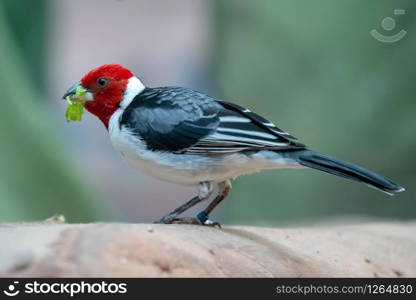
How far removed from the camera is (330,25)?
8.98m

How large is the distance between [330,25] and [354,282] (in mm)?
5827

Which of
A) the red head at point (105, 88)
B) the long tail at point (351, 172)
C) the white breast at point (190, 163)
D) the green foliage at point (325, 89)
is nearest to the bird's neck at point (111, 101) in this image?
the red head at point (105, 88)

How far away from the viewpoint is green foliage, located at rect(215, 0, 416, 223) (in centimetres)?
873

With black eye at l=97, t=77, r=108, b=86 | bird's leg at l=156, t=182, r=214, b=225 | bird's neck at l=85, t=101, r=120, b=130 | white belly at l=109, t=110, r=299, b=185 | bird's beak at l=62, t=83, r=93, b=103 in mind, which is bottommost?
bird's leg at l=156, t=182, r=214, b=225

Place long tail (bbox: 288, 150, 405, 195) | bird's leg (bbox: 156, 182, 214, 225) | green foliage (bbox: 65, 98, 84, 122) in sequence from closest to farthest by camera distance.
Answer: long tail (bbox: 288, 150, 405, 195)
bird's leg (bbox: 156, 182, 214, 225)
green foliage (bbox: 65, 98, 84, 122)

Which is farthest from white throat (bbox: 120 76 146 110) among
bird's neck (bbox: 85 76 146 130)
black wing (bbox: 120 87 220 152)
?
black wing (bbox: 120 87 220 152)

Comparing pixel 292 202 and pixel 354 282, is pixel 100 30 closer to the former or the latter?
pixel 292 202

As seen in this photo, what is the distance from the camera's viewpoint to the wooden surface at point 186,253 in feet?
9.60

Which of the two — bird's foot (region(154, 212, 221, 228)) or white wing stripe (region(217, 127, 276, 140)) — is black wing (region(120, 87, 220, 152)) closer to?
white wing stripe (region(217, 127, 276, 140))

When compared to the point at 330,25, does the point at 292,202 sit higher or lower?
lower

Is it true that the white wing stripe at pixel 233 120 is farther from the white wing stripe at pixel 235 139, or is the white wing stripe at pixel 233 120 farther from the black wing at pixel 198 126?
the white wing stripe at pixel 235 139

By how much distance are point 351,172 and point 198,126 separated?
0.90 metres

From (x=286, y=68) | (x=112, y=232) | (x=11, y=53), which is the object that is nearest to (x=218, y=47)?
(x=286, y=68)

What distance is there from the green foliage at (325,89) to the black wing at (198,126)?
188 inches
